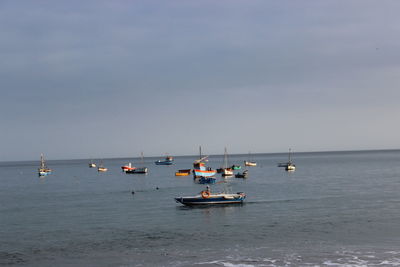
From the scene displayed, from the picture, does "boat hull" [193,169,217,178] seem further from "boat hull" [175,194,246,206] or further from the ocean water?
"boat hull" [175,194,246,206]

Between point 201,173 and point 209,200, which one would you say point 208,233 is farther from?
point 201,173

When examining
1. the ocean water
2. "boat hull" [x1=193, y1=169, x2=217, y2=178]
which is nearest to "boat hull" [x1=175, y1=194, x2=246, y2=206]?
the ocean water

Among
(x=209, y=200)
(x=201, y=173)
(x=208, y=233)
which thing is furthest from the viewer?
(x=201, y=173)

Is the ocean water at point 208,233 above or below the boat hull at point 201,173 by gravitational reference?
below

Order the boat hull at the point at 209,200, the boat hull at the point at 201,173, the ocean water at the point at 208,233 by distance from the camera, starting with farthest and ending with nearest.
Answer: the boat hull at the point at 201,173
the boat hull at the point at 209,200
the ocean water at the point at 208,233

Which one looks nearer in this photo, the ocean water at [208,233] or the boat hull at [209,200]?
the ocean water at [208,233]

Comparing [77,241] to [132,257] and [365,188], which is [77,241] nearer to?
[132,257]

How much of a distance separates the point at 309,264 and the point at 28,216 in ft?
177

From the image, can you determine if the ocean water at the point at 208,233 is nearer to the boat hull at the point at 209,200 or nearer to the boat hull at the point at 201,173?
the boat hull at the point at 209,200

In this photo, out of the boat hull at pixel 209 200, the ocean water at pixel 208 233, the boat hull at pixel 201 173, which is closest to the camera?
the ocean water at pixel 208 233

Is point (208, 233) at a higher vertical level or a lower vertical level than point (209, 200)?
lower

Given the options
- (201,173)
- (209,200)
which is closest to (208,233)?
(209,200)

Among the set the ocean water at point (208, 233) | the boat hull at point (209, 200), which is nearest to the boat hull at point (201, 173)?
the ocean water at point (208, 233)

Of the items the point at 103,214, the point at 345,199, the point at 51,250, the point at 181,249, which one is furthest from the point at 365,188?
the point at 51,250
